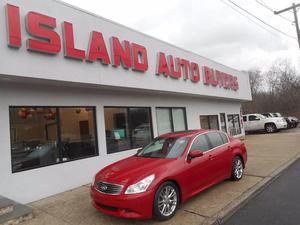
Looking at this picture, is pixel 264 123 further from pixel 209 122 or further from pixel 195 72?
pixel 195 72

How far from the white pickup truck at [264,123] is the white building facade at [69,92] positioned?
49.6 feet

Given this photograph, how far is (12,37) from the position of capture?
19.6 ft

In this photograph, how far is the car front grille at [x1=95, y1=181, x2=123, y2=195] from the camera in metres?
4.69

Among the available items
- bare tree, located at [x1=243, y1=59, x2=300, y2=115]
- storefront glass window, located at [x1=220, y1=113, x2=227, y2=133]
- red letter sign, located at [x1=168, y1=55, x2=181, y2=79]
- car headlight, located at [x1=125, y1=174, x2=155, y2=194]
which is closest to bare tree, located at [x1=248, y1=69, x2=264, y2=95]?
bare tree, located at [x1=243, y1=59, x2=300, y2=115]

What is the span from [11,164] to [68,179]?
1714 millimetres

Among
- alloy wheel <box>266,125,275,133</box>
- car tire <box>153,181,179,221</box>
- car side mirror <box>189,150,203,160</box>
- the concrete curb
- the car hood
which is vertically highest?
car side mirror <box>189,150,203,160</box>

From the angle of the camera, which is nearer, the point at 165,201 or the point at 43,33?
the point at 165,201

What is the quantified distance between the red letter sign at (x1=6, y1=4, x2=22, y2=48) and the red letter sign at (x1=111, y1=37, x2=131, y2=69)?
299cm

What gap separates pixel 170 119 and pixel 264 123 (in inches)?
579

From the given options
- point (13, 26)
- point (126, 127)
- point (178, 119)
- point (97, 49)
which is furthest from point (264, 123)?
point (13, 26)

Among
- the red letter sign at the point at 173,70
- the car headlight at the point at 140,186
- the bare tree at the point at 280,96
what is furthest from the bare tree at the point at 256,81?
the car headlight at the point at 140,186

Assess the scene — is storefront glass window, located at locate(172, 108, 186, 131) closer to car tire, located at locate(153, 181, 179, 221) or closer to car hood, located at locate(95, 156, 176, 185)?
car hood, located at locate(95, 156, 176, 185)

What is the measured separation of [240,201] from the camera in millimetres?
5633

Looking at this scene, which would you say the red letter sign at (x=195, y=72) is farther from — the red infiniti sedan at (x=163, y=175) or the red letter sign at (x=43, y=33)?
the red letter sign at (x=43, y=33)
